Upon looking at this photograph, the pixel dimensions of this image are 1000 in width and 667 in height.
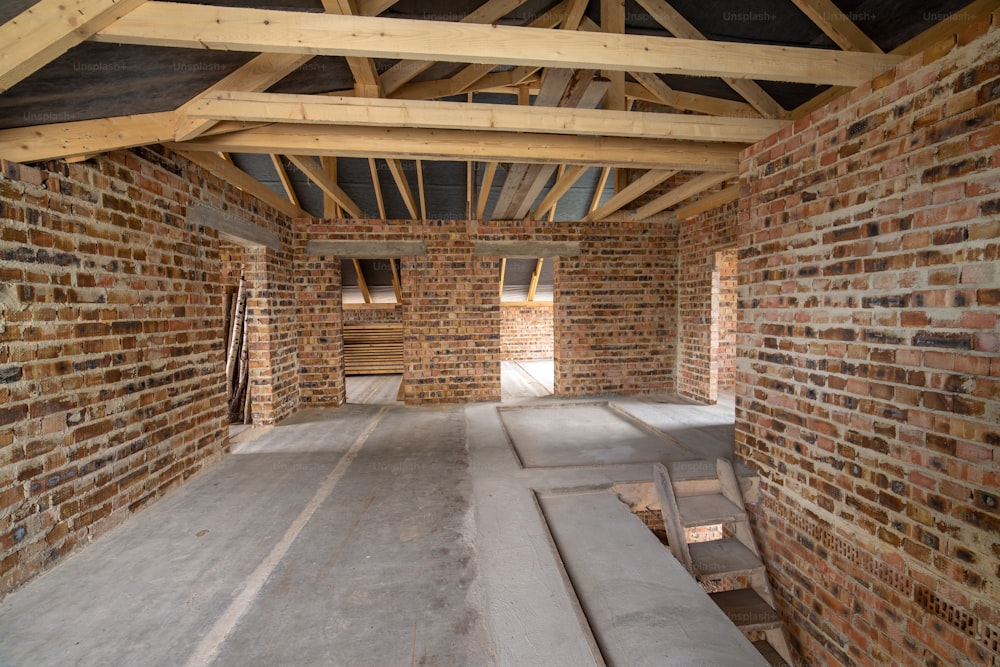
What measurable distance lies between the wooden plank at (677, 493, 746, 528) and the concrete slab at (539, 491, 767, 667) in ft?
1.77

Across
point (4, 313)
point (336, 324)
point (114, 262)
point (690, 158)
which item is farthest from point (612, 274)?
point (4, 313)

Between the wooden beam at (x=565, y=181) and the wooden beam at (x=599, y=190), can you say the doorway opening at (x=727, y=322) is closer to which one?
the wooden beam at (x=599, y=190)

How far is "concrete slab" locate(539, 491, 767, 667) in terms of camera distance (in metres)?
1.65

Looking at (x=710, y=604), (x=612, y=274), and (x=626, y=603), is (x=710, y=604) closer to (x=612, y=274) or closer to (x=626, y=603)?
(x=626, y=603)

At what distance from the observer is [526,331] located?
1108 centimetres

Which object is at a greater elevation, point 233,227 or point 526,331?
point 233,227

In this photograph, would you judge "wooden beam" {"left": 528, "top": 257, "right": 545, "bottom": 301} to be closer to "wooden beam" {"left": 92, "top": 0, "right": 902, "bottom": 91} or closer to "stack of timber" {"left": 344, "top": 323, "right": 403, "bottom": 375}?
"stack of timber" {"left": 344, "top": 323, "right": 403, "bottom": 375}

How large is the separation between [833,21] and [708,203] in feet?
7.96

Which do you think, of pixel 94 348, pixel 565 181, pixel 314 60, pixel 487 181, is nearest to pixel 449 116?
pixel 314 60

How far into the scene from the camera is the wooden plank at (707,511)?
2.85 metres

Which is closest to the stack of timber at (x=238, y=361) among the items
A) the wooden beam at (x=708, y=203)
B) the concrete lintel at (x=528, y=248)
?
the concrete lintel at (x=528, y=248)

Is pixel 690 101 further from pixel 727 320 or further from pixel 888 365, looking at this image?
pixel 727 320

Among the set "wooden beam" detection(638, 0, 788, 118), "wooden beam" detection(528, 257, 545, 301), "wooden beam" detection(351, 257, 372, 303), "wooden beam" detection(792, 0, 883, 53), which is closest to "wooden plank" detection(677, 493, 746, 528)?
"wooden beam" detection(638, 0, 788, 118)

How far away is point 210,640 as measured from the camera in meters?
1.67
